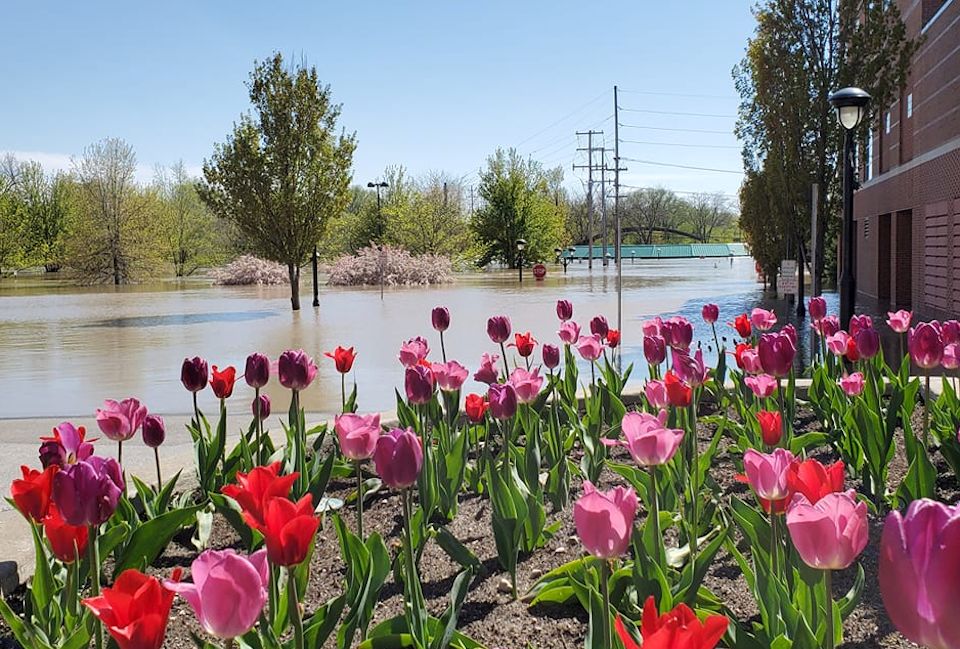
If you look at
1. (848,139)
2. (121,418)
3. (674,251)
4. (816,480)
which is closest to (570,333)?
(121,418)

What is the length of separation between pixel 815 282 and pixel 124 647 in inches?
718

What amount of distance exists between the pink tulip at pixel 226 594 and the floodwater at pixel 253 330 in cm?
767

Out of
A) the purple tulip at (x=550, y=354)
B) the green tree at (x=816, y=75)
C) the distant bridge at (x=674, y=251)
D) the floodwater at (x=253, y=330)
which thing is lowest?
the floodwater at (x=253, y=330)

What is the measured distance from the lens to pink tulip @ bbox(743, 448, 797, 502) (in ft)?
6.87

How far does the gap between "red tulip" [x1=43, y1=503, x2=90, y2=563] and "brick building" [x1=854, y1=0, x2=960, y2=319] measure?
1681 centimetres

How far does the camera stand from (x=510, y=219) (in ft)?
180

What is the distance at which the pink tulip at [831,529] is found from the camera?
156cm

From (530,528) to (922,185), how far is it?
18145 mm

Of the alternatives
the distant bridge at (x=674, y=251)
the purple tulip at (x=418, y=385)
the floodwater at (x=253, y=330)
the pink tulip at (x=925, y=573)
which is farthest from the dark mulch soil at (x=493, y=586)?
the distant bridge at (x=674, y=251)

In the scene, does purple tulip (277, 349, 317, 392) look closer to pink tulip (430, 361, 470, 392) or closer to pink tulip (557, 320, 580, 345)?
pink tulip (430, 361, 470, 392)

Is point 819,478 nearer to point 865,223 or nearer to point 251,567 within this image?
point 251,567

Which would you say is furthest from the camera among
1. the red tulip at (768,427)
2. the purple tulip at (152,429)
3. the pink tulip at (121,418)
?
the purple tulip at (152,429)

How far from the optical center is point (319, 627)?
7.14ft

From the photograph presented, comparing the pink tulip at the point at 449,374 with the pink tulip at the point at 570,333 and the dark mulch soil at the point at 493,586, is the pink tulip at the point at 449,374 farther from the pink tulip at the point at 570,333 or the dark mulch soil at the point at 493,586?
the pink tulip at the point at 570,333
